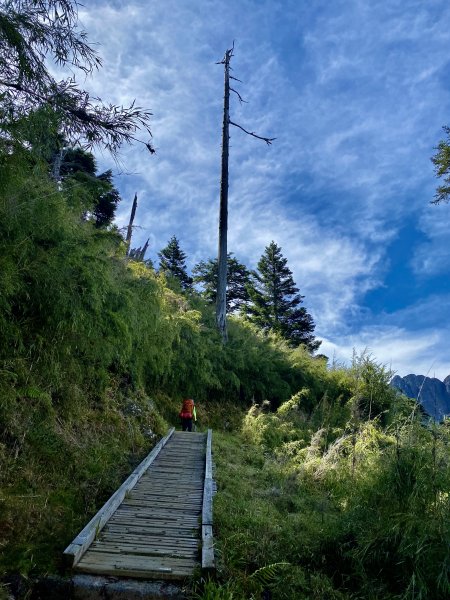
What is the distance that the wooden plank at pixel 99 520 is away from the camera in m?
4.36

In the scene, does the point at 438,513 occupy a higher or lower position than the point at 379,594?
higher

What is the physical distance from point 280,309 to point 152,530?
29.5m

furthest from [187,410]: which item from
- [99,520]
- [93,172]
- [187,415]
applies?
[93,172]

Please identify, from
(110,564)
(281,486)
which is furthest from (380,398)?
(110,564)

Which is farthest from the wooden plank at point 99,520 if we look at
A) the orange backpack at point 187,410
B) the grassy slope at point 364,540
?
the orange backpack at point 187,410

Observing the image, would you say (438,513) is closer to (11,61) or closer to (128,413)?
(11,61)

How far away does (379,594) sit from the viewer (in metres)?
4.16

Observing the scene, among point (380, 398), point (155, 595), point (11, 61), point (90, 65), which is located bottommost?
point (155, 595)

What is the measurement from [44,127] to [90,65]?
3.73 ft

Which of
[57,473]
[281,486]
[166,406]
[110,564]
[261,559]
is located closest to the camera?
[110,564]

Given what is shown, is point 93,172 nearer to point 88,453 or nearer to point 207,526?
point 88,453

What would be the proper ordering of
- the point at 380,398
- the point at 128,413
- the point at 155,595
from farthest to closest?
the point at 380,398, the point at 128,413, the point at 155,595

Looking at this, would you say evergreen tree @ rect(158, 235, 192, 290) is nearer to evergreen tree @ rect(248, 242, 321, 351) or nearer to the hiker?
evergreen tree @ rect(248, 242, 321, 351)

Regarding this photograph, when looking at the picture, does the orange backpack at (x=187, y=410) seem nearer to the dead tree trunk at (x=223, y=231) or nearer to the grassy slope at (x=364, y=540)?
the dead tree trunk at (x=223, y=231)
